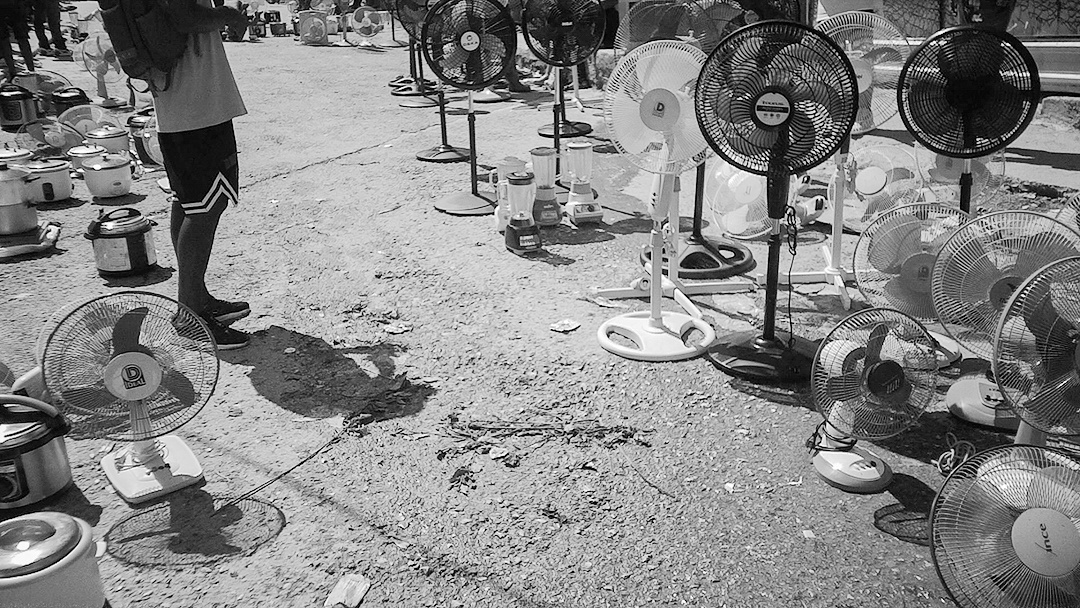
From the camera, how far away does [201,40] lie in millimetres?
→ 4340

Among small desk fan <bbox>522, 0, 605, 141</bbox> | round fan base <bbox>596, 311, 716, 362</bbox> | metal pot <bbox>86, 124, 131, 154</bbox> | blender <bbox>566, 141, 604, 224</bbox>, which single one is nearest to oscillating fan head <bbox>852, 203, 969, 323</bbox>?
round fan base <bbox>596, 311, 716, 362</bbox>

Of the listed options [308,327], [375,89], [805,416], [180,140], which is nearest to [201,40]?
[180,140]

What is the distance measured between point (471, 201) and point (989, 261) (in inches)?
186

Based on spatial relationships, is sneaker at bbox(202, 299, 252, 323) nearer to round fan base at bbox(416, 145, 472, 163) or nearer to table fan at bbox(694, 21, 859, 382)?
table fan at bbox(694, 21, 859, 382)

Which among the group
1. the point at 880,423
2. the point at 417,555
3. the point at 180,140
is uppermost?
the point at 180,140

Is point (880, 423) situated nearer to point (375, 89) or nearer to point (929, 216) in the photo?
point (929, 216)

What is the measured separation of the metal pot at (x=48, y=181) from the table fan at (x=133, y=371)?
524 centimetres

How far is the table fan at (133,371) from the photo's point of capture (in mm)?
3086

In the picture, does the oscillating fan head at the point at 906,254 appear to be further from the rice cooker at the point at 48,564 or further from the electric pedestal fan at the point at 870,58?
the rice cooker at the point at 48,564

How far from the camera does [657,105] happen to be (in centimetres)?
439

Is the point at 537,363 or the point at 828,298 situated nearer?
the point at 537,363

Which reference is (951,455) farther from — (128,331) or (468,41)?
(468,41)

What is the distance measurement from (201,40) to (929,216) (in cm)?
360

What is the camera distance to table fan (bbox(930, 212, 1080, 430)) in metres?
3.23
